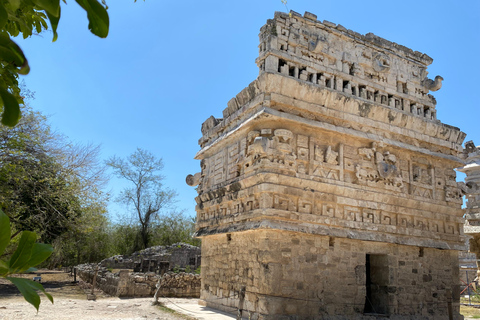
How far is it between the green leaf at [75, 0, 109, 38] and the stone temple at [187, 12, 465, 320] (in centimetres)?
616

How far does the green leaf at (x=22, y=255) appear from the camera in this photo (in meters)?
1.01

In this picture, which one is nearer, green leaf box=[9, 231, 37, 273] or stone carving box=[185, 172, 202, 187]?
green leaf box=[9, 231, 37, 273]

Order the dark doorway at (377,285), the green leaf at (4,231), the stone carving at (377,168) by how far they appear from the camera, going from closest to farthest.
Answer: the green leaf at (4,231), the dark doorway at (377,285), the stone carving at (377,168)

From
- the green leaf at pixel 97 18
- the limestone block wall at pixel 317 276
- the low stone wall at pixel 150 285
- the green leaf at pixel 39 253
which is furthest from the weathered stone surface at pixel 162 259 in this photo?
the green leaf at pixel 97 18

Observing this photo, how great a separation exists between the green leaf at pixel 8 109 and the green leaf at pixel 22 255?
0.31 meters

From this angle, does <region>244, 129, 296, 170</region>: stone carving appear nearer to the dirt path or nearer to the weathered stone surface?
the dirt path

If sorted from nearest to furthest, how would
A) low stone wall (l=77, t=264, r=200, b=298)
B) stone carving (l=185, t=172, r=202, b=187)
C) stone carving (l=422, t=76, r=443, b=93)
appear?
stone carving (l=422, t=76, r=443, b=93)
stone carving (l=185, t=172, r=202, b=187)
low stone wall (l=77, t=264, r=200, b=298)

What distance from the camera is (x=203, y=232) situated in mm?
9461

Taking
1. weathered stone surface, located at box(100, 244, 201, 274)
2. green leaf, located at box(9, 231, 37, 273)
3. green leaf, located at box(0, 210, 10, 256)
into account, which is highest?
green leaf, located at box(0, 210, 10, 256)

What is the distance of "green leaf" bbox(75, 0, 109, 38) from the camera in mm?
1025

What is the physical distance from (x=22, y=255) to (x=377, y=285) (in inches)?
333

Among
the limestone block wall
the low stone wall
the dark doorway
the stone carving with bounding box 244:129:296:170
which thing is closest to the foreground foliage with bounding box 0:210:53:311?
the limestone block wall

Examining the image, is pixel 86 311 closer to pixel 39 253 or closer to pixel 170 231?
pixel 39 253

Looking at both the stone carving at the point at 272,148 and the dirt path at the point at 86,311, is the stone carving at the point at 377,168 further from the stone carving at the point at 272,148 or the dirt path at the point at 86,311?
the dirt path at the point at 86,311
